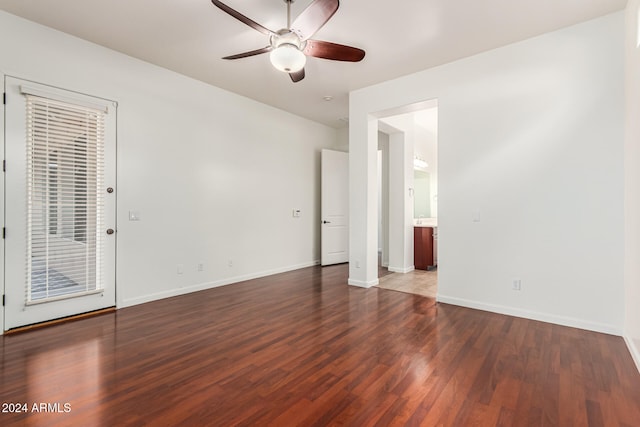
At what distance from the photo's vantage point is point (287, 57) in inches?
98.4

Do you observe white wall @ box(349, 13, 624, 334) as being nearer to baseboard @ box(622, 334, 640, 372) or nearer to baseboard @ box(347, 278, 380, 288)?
baseboard @ box(622, 334, 640, 372)

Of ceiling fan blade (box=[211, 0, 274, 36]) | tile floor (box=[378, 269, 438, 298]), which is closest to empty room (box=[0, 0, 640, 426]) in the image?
ceiling fan blade (box=[211, 0, 274, 36])

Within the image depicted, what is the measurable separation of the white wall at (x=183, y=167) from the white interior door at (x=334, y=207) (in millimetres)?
531

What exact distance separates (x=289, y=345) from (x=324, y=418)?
0.99m

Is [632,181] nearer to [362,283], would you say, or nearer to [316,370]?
[316,370]

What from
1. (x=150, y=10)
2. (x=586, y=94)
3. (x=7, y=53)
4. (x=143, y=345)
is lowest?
(x=143, y=345)

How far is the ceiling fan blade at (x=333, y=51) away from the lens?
266 cm

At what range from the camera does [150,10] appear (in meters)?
2.84

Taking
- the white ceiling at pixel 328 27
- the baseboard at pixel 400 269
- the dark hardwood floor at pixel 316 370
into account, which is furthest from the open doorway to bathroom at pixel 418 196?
the dark hardwood floor at pixel 316 370

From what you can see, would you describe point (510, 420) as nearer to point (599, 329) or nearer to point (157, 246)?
point (599, 329)

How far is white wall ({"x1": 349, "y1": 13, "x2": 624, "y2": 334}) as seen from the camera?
293 cm

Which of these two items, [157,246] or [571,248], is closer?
[571,248]

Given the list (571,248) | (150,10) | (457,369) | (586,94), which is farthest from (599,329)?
(150,10)

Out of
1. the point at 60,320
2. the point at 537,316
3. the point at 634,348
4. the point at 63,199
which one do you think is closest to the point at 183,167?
the point at 63,199
